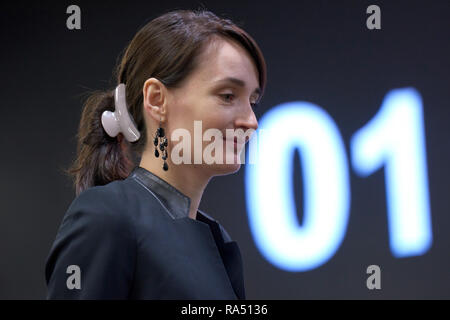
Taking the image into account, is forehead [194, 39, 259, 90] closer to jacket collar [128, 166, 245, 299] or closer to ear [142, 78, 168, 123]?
ear [142, 78, 168, 123]

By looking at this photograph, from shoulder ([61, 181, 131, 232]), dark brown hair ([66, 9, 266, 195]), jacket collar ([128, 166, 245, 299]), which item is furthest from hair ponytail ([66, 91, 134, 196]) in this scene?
shoulder ([61, 181, 131, 232])

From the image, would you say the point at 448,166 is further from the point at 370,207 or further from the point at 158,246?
the point at 158,246

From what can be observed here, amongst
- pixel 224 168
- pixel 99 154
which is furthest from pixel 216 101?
pixel 99 154

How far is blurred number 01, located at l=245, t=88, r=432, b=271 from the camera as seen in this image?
3029 mm

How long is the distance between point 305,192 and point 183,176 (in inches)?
78.2

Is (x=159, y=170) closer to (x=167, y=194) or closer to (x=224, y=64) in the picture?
(x=167, y=194)

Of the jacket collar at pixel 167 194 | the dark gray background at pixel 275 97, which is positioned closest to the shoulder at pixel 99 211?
the jacket collar at pixel 167 194

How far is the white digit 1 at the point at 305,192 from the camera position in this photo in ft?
9.89

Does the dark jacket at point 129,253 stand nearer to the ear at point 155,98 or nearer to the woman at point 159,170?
the woman at point 159,170

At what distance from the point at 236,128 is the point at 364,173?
6.89 ft

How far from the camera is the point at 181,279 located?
3.23 ft

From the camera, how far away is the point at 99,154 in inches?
52.3

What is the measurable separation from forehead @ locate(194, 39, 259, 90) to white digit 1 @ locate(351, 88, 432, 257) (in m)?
2.01

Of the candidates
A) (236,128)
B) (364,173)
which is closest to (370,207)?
(364,173)
